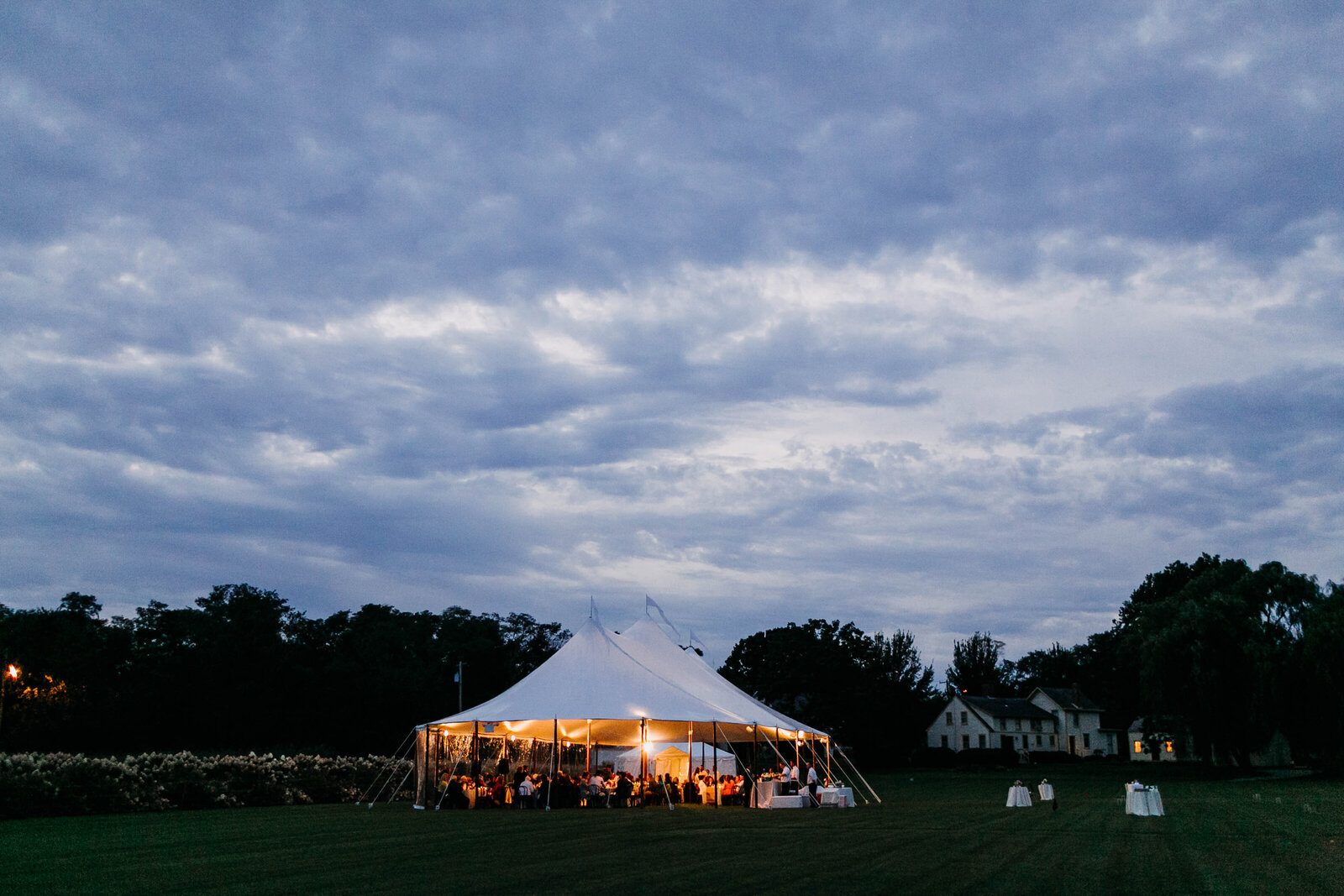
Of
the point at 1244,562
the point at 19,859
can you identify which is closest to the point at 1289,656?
the point at 1244,562

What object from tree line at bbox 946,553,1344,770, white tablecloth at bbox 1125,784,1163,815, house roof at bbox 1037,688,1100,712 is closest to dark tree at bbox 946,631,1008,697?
house roof at bbox 1037,688,1100,712

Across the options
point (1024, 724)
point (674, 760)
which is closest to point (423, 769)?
point (674, 760)

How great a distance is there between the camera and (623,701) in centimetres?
2180

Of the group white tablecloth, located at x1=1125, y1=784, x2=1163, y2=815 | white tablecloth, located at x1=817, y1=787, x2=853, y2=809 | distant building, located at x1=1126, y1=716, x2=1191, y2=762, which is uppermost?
white tablecloth, located at x1=1125, y1=784, x2=1163, y2=815

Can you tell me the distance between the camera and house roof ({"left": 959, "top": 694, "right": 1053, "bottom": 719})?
6862 cm

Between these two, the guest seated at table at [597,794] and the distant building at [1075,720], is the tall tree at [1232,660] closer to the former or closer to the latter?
the guest seated at table at [597,794]

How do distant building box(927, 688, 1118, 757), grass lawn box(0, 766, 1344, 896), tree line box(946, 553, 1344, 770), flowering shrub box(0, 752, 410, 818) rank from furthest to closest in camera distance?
distant building box(927, 688, 1118, 757)
tree line box(946, 553, 1344, 770)
flowering shrub box(0, 752, 410, 818)
grass lawn box(0, 766, 1344, 896)

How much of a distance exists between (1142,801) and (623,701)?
10076 mm

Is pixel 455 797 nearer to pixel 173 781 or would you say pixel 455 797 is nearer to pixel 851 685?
pixel 173 781

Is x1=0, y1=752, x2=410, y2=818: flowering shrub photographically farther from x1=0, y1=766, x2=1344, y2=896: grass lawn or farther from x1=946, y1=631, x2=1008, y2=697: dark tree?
x1=946, y1=631, x2=1008, y2=697: dark tree

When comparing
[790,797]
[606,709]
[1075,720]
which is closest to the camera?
[606,709]

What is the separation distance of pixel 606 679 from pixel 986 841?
11.0 metres

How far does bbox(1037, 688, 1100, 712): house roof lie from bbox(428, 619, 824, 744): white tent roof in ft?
175

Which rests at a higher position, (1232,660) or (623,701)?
(1232,660)
